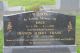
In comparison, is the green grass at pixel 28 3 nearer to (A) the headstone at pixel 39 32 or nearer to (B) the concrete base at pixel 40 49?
(A) the headstone at pixel 39 32

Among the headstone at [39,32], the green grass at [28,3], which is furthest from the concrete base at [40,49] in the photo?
the green grass at [28,3]

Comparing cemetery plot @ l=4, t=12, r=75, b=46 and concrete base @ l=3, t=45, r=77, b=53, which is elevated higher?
cemetery plot @ l=4, t=12, r=75, b=46

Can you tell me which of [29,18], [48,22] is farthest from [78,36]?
[29,18]

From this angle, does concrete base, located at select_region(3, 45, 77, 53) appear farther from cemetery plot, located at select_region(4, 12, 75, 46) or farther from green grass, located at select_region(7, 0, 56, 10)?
green grass, located at select_region(7, 0, 56, 10)

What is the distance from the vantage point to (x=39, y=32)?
2373 millimetres

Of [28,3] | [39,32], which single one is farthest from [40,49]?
[28,3]

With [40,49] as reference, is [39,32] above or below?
above

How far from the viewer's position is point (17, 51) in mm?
2402

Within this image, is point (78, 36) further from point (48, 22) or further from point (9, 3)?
point (9, 3)

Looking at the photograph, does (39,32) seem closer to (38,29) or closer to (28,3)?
(38,29)

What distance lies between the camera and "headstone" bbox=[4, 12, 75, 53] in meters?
2.35

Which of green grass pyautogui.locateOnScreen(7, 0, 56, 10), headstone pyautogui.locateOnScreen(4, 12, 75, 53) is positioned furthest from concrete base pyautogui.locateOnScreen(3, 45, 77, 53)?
green grass pyautogui.locateOnScreen(7, 0, 56, 10)

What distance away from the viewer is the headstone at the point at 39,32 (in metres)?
2.35

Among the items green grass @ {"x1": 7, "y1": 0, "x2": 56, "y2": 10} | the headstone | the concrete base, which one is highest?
green grass @ {"x1": 7, "y1": 0, "x2": 56, "y2": 10}
